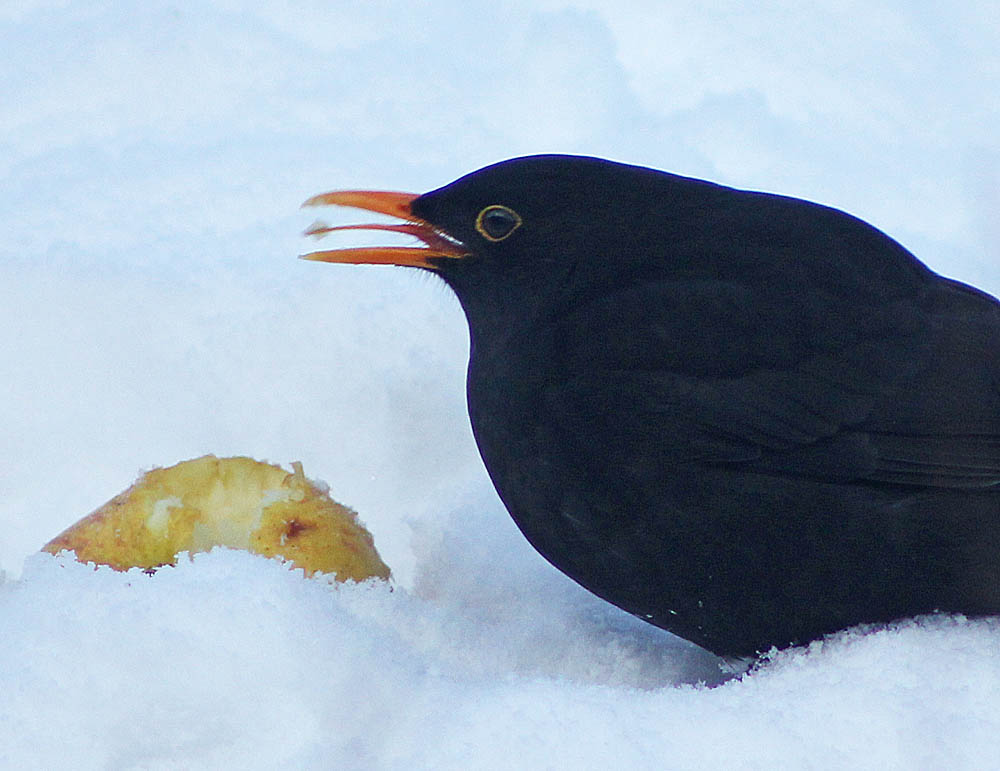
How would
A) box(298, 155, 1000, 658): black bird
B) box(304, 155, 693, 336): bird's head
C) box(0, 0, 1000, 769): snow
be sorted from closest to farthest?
box(0, 0, 1000, 769): snow → box(298, 155, 1000, 658): black bird → box(304, 155, 693, 336): bird's head

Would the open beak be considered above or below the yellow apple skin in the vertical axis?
above

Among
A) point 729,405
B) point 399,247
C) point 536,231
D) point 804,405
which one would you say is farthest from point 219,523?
point 804,405

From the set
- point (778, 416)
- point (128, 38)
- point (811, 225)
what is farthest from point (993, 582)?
point (128, 38)

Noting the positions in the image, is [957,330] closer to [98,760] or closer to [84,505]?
[98,760]

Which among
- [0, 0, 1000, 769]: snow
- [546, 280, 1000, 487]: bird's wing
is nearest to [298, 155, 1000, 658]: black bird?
[546, 280, 1000, 487]: bird's wing

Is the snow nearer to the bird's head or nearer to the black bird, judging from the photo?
the black bird

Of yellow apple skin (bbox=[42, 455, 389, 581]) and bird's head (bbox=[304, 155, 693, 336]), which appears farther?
bird's head (bbox=[304, 155, 693, 336])
